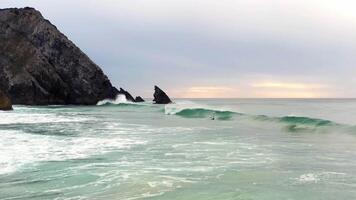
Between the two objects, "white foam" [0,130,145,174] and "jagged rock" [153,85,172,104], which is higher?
"jagged rock" [153,85,172,104]

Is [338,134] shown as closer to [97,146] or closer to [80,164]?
[97,146]

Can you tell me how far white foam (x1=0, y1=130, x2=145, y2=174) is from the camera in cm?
1456

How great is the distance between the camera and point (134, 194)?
9828mm

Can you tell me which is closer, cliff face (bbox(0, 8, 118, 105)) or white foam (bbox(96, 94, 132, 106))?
cliff face (bbox(0, 8, 118, 105))

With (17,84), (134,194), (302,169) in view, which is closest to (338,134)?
(302,169)

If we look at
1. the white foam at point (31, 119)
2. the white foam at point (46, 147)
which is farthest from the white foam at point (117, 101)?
the white foam at point (46, 147)

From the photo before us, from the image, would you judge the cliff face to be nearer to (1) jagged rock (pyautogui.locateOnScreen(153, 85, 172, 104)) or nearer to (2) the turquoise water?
(1) jagged rock (pyautogui.locateOnScreen(153, 85, 172, 104))

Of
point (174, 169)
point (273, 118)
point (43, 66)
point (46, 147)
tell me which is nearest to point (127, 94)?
point (43, 66)

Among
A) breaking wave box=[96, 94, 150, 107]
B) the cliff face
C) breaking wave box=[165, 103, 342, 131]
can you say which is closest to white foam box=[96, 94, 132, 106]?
breaking wave box=[96, 94, 150, 107]

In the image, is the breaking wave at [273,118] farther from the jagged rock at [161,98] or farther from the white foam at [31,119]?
the jagged rock at [161,98]

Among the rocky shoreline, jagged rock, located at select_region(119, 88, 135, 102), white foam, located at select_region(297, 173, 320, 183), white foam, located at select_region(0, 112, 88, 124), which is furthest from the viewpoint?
jagged rock, located at select_region(119, 88, 135, 102)

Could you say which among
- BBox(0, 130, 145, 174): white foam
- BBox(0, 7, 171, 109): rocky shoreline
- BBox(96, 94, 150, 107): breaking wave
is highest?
BBox(0, 7, 171, 109): rocky shoreline

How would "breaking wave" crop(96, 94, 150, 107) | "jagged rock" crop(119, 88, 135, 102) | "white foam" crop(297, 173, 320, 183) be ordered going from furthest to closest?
"jagged rock" crop(119, 88, 135, 102), "breaking wave" crop(96, 94, 150, 107), "white foam" crop(297, 173, 320, 183)

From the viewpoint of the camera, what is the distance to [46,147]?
17828mm
